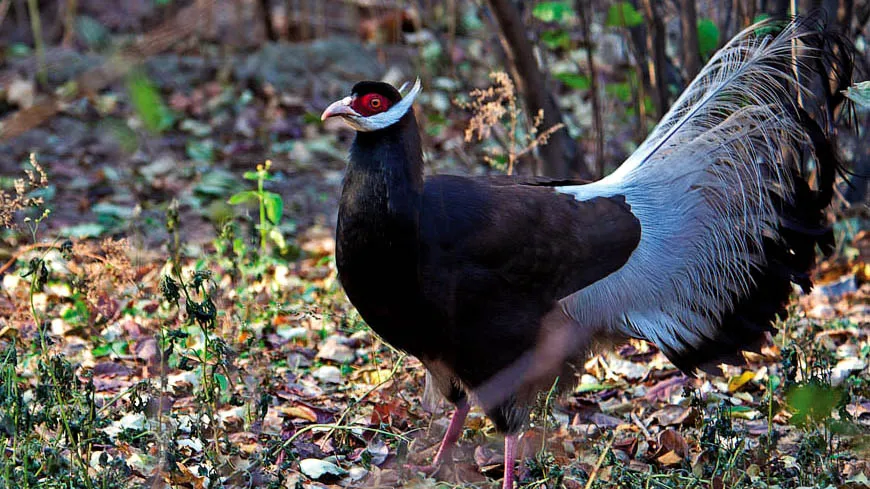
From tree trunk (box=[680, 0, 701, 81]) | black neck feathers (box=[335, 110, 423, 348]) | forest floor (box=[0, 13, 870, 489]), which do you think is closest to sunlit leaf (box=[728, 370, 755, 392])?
forest floor (box=[0, 13, 870, 489])

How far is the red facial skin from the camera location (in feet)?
11.3

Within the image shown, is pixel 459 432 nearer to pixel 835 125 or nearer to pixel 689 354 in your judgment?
pixel 689 354

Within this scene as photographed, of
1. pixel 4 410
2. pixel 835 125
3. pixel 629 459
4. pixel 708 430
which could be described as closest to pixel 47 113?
pixel 4 410

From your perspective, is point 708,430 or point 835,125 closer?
point 708,430

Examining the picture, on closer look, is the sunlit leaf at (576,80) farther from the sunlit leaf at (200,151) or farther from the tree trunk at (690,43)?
the sunlit leaf at (200,151)

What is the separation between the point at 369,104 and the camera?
346 centimetres

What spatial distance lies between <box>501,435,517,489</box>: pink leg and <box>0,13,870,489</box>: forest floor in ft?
0.38

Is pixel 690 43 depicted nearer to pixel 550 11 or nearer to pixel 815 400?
pixel 550 11

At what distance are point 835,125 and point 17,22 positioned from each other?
24.3 feet

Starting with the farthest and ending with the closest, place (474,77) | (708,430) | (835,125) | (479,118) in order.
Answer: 1. (474,77)
2. (479,118)
3. (835,125)
4. (708,430)

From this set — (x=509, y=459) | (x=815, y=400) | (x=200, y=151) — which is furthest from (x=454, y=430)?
(x=200, y=151)

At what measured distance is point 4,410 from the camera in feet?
9.55

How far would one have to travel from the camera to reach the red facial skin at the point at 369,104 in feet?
11.3

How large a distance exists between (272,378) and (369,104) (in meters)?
1.37
